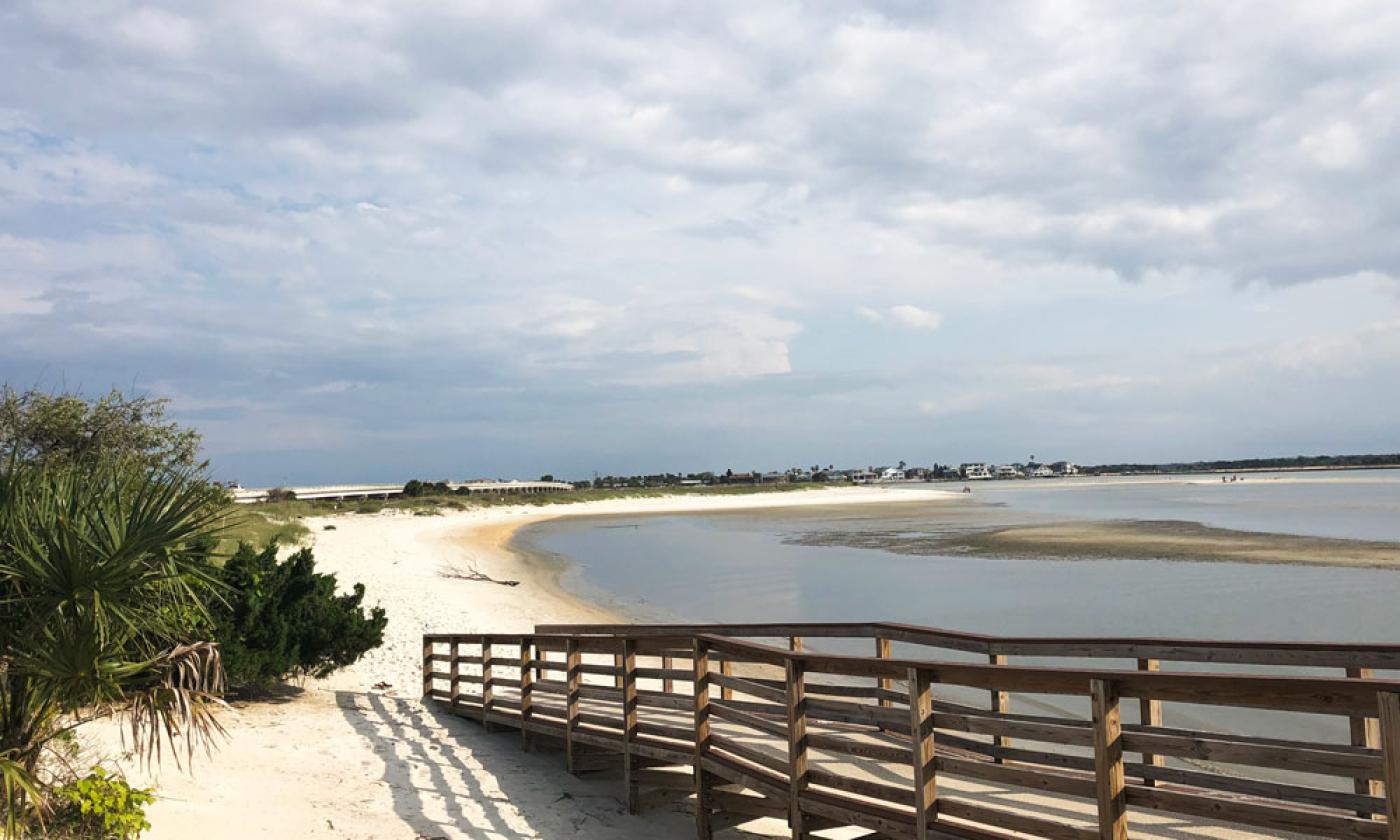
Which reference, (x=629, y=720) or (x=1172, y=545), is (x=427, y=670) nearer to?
(x=629, y=720)

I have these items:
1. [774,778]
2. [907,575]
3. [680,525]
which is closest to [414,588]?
[907,575]

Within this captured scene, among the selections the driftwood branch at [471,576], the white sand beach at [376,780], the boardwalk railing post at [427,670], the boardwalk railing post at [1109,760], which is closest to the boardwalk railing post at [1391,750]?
the boardwalk railing post at [1109,760]

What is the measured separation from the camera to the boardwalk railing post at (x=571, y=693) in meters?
9.48

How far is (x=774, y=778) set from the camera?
22.1 feet

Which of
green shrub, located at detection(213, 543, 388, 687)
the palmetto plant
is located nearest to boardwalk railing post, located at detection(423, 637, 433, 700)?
green shrub, located at detection(213, 543, 388, 687)

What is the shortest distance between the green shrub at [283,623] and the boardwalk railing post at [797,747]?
24.4 feet

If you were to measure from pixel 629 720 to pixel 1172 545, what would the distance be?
112 feet

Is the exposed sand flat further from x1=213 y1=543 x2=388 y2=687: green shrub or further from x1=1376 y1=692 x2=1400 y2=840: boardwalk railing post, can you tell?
x1=1376 y1=692 x2=1400 y2=840: boardwalk railing post

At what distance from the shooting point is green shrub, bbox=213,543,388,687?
37.2ft

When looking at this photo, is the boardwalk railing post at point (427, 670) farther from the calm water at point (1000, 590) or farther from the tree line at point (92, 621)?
the calm water at point (1000, 590)

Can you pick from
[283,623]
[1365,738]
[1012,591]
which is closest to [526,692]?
[283,623]

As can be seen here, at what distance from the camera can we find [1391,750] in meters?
3.63

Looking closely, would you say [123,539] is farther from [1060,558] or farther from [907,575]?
[1060,558]

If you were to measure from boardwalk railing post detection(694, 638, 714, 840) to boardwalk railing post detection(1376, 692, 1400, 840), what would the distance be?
456 cm
